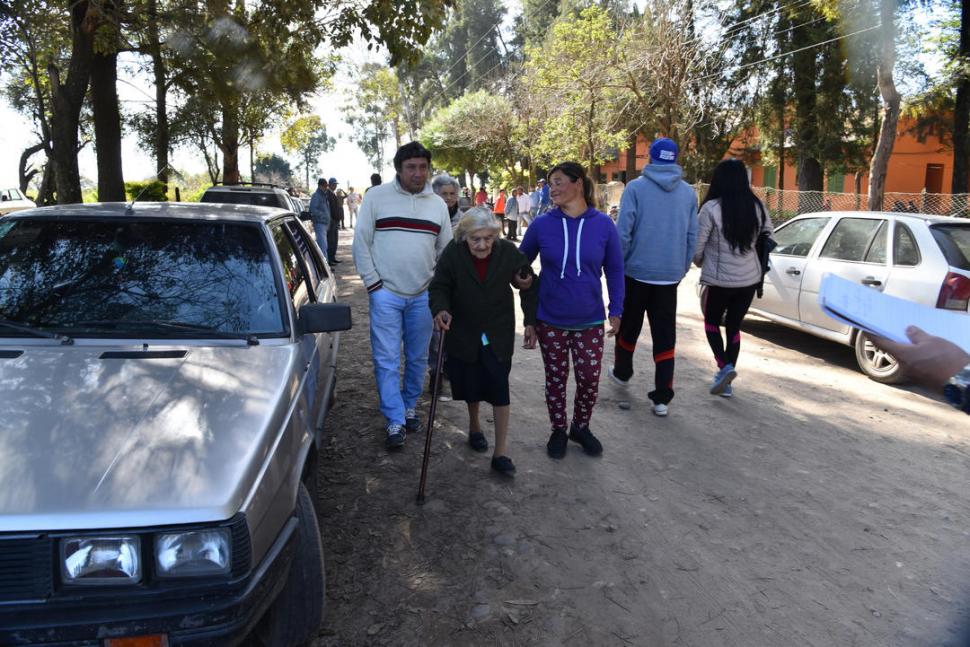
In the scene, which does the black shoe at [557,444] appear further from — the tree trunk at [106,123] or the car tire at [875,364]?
the tree trunk at [106,123]

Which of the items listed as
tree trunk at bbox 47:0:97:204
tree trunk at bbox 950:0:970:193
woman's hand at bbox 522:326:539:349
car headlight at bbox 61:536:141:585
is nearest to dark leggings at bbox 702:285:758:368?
woman's hand at bbox 522:326:539:349

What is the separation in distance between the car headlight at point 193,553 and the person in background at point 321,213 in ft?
38.4

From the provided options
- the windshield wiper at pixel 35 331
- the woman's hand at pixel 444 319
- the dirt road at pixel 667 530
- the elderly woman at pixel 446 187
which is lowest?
the dirt road at pixel 667 530

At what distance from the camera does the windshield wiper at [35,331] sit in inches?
121

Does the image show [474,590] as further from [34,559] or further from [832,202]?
[832,202]

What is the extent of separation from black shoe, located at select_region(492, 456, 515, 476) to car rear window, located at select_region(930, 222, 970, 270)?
4.28 meters

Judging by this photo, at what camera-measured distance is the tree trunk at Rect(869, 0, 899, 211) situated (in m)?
14.1

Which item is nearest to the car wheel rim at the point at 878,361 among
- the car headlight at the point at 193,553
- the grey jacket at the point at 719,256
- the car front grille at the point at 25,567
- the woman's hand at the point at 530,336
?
the grey jacket at the point at 719,256

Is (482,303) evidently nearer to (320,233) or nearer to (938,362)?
(938,362)

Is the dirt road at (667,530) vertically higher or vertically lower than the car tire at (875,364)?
lower

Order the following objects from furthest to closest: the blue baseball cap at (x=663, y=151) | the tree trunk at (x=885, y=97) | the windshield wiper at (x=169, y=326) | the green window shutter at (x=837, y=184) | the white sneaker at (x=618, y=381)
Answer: the green window shutter at (x=837, y=184) < the tree trunk at (x=885, y=97) < the white sneaker at (x=618, y=381) < the blue baseball cap at (x=663, y=151) < the windshield wiper at (x=169, y=326)

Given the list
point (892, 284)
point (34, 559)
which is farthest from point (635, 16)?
point (34, 559)

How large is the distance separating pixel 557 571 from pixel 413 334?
2180mm

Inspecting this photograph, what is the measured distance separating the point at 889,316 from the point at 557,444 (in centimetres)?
326
